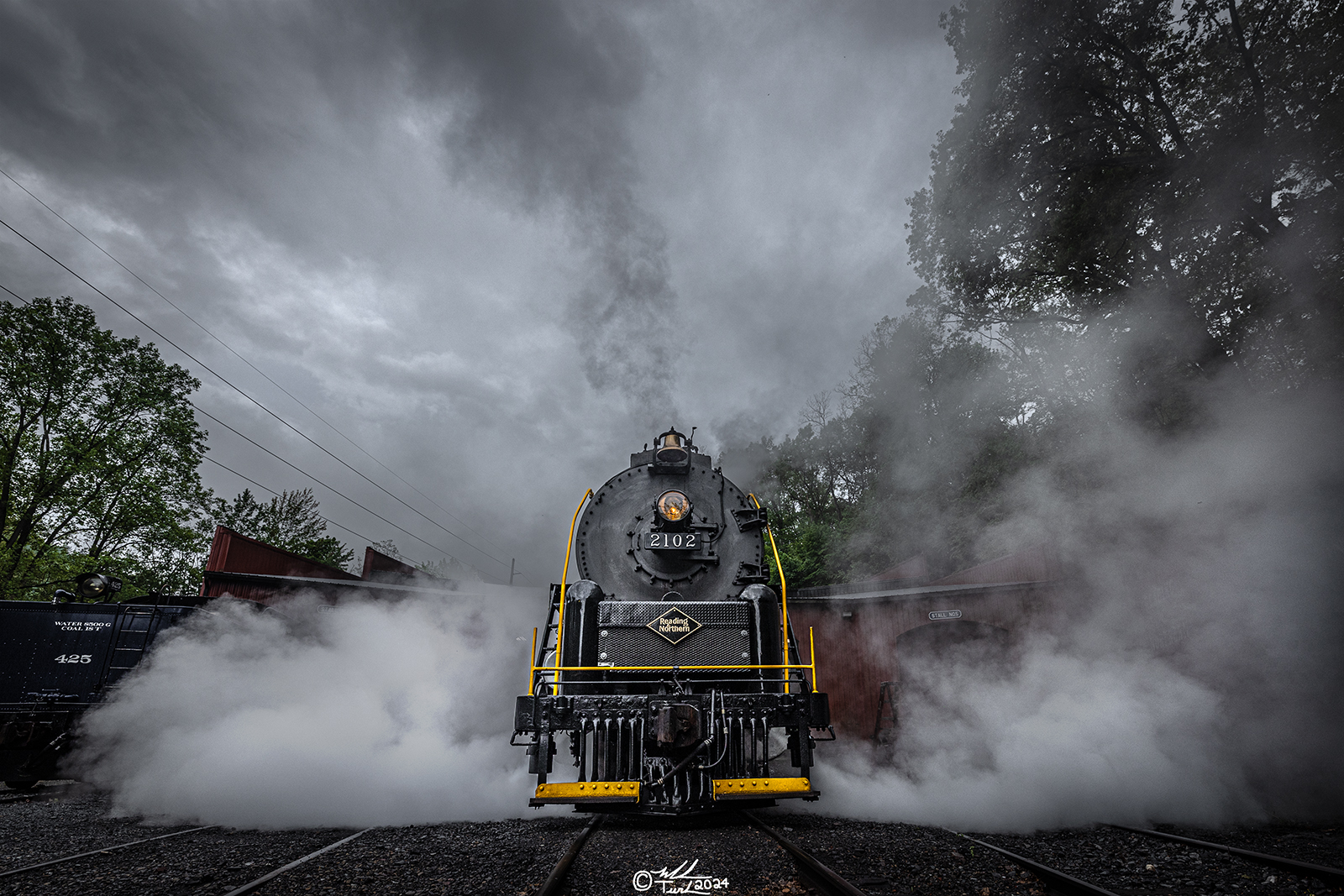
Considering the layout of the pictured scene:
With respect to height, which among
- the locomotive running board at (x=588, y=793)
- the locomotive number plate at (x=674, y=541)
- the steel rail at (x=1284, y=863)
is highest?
the locomotive number plate at (x=674, y=541)

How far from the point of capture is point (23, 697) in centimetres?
760

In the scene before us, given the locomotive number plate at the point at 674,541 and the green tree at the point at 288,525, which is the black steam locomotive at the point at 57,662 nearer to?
the locomotive number plate at the point at 674,541

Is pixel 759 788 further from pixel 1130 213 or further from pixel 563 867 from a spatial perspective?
pixel 1130 213

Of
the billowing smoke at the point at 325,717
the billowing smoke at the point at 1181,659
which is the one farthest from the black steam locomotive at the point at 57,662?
the billowing smoke at the point at 1181,659

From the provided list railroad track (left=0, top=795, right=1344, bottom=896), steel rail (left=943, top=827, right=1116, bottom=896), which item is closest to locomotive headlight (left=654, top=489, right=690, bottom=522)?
railroad track (left=0, top=795, right=1344, bottom=896)

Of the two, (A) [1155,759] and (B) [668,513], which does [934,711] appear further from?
(B) [668,513]

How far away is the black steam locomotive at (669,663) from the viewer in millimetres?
4211

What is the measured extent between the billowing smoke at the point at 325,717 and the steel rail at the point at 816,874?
318 centimetres

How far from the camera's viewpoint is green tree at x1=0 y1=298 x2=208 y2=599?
15172 mm

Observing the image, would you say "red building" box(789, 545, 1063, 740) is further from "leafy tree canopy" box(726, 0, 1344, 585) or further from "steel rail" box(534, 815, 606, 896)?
"steel rail" box(534, 815, 606, 896)

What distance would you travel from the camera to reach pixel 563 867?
3.09 metres

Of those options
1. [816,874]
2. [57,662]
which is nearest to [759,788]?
[816,874]

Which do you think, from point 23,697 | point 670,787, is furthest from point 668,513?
point 23,697

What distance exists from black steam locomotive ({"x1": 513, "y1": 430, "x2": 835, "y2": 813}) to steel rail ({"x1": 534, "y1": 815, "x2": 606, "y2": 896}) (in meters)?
0.23
